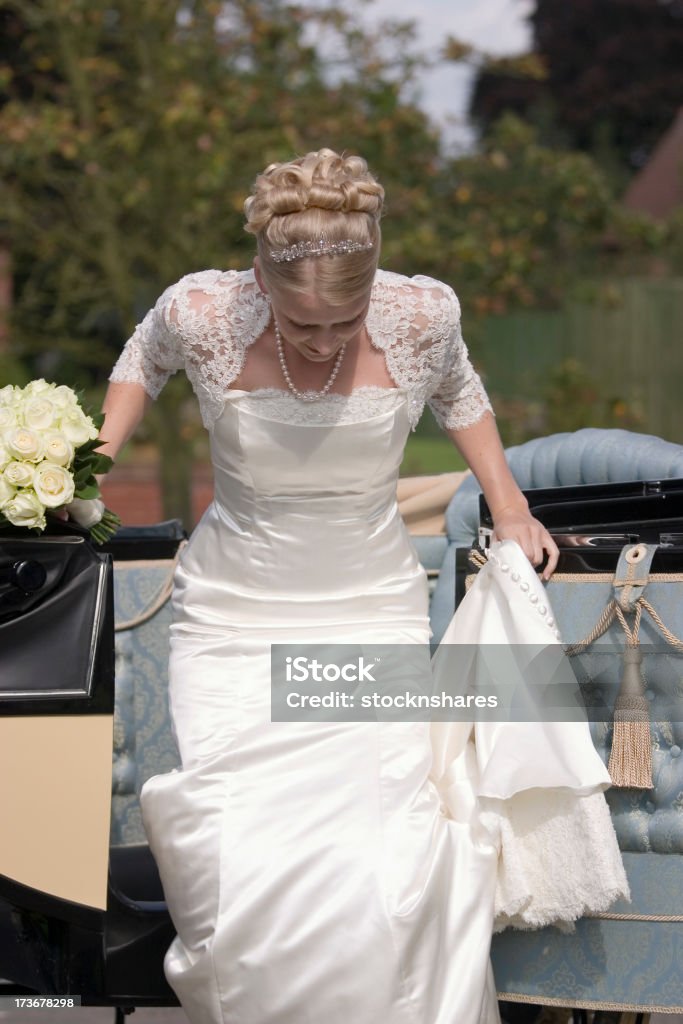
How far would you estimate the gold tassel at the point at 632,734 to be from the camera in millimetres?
2500

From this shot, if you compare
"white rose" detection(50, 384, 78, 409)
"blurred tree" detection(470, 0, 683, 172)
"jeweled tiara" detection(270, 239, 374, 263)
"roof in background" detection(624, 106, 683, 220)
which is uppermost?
"blurred tree" detection(470, 0, 683, 172)

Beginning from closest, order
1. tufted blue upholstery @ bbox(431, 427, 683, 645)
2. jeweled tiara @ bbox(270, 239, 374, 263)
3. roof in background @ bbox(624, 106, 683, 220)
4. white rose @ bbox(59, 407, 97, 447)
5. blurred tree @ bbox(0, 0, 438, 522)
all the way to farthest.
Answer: jeweled tiara @ bbox(270, 239, 374, 263) < white rose @ bbox(59, 407, 97, 447) < tufted blue upholstery @ bbox(431, 427, 683, 645) < blurred tree @ bbox(0, 0, 438, 522) < roof in background @ bbox(624, 106, 683, 220)

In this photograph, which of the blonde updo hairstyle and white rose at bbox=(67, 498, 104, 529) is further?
white rose at bbox=(67, 498, 104, 529)

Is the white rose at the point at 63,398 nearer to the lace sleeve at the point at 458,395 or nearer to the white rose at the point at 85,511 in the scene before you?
the white rose at the point at 85,511

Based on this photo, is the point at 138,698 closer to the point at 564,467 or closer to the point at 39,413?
the point at 39,413

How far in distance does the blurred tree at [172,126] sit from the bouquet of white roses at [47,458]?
446cm

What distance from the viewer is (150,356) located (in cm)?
288

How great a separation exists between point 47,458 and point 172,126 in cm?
494

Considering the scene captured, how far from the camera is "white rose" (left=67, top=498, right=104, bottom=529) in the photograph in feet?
8.41

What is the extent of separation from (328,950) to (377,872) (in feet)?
0.52

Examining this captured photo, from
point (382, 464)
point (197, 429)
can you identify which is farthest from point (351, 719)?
point (197, 429)

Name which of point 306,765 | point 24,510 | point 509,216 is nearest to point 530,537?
point 306,765

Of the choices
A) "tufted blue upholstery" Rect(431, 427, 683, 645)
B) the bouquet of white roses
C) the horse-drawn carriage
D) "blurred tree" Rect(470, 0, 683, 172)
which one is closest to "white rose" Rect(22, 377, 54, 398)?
the bouquet of white roses

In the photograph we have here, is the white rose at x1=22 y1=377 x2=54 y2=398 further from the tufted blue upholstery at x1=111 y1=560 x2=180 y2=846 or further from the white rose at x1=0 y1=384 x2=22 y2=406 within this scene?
the tufted blue upholstery at x1=111 y1=560 x2=180 y2=846
